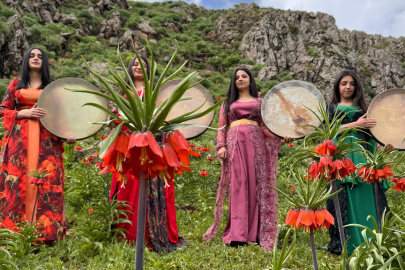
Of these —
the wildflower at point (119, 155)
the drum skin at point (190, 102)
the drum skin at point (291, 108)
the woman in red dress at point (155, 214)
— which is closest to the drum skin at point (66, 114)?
the woman in red dress at point (155, 214)

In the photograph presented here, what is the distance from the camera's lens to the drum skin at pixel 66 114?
129 inches

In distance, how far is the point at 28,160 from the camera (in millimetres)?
3258

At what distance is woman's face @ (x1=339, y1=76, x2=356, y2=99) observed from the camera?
3.57 m

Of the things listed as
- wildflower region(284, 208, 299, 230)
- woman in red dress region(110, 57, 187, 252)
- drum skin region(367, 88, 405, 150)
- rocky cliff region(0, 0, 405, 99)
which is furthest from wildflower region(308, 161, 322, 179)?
rocky cliff region(0, 0, 405, 99)

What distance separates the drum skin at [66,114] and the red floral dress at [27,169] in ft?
0.67

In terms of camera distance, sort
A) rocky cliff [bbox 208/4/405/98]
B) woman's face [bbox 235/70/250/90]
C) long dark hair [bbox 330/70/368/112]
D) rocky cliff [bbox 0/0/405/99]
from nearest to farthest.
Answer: long dark hair [bbox 330/70/368/112] → woman's face [bbox 235/70/250/90] → rocky cliff [bbox 0/0/405/99] → rocky cliff [bbox 208/4/405/98]

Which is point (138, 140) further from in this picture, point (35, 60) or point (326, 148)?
point (35, 60)

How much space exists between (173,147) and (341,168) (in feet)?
3.91

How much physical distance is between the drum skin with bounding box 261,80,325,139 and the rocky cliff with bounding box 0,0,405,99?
11.3 meters

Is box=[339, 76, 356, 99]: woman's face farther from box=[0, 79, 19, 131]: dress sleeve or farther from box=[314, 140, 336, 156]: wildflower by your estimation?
box=[0, 79, 19, 131]: dress sleeve

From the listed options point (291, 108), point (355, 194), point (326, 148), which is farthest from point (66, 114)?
point (355, 194)

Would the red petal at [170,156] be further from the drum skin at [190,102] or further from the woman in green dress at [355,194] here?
the woman in green dress at [355,194]

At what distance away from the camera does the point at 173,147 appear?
3.53 ft

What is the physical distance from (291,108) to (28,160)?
3103 mm
